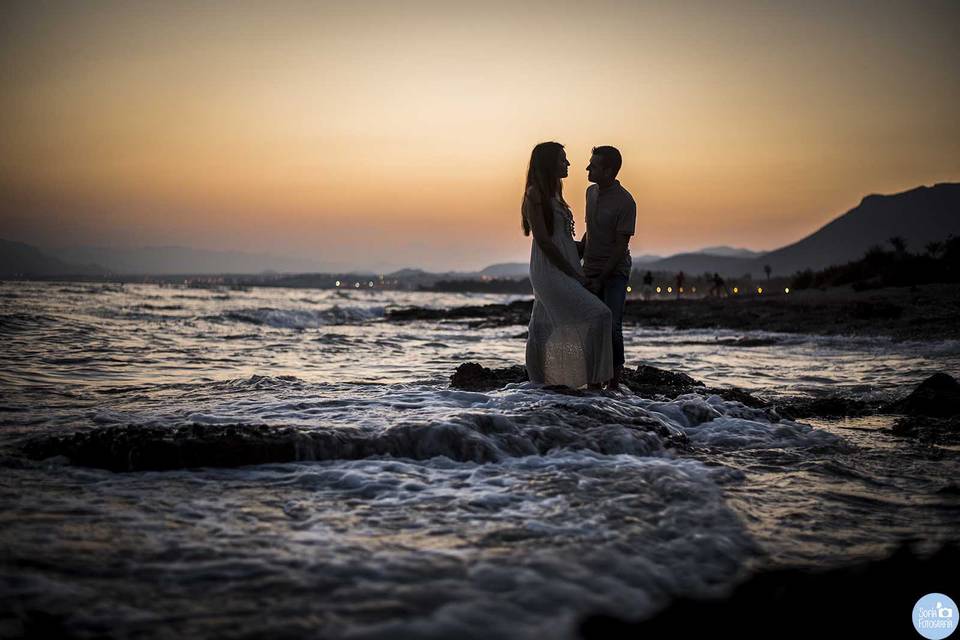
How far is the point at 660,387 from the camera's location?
8.02 meters

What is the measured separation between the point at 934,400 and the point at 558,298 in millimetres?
4076

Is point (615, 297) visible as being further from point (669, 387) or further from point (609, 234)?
point (669, 387)

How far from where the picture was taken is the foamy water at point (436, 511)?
240 cm

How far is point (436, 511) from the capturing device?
3.47 metres

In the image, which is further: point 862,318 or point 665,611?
point 862,318

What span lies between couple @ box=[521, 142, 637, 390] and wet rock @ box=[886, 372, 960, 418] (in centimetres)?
311

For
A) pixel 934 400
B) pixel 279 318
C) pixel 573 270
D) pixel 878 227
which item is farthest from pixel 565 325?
pixel 878 227

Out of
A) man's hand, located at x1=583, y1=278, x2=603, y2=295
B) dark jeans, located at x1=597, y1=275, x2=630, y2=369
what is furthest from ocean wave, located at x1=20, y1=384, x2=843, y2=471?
man's hand, located at x1=583, y1=278, x2=603, y2=295

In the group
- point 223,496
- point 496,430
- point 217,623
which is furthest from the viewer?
point 496,430

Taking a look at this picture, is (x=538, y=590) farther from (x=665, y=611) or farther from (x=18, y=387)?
(x=18, y=387)

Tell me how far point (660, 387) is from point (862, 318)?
48.0 feet

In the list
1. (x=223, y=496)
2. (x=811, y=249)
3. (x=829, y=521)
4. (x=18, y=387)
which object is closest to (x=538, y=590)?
(x=829, y=521)

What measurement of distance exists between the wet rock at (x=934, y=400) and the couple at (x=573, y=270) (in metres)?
3.11

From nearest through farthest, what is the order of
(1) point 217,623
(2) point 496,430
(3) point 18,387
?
(1) point 217,623 < (2) point 496,430 < (3) point 18,387
